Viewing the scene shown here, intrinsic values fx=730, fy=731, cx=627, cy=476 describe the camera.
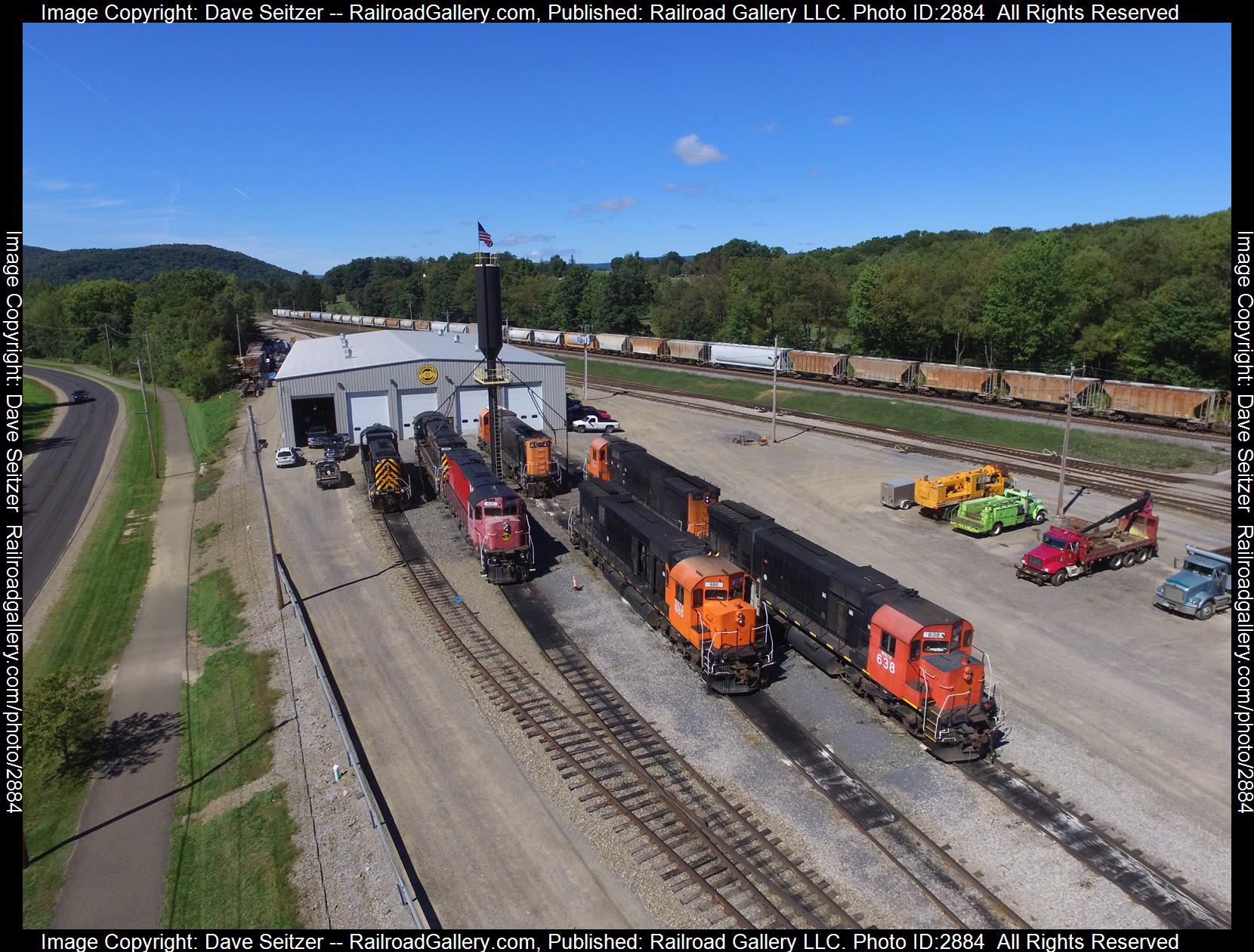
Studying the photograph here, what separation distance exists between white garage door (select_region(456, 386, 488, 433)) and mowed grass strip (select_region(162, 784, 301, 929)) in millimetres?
42104

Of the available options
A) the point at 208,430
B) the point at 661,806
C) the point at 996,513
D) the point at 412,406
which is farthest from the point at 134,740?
the point at 208,430

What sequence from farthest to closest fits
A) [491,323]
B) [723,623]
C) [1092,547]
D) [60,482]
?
1. [60,482]
2. [491,323]
3. [1092,547]
4. [723,623]

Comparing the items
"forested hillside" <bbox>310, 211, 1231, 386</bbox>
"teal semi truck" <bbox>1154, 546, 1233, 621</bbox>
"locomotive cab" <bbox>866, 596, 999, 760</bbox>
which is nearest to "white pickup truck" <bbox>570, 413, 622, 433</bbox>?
"forested hillside" <bbox>310, 211, 1231, 386</bbox>

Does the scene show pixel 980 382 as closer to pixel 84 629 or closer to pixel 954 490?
pixel 954 490

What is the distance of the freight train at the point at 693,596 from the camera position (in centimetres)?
2117

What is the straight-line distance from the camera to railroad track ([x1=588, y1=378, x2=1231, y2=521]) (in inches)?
1513

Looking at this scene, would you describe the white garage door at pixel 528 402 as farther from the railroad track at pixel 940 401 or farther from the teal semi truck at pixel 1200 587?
Result: the teal semi truck at pixel 1200 587

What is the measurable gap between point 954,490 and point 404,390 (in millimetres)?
38645

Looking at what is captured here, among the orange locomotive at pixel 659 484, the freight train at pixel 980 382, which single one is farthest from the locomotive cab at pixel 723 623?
the freight train at pixel 980 382

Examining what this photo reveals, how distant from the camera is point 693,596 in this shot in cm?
2180

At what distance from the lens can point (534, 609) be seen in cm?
2769

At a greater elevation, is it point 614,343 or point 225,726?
point 614,343
